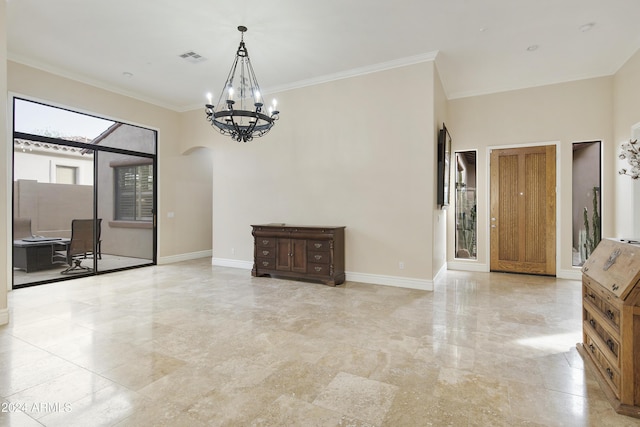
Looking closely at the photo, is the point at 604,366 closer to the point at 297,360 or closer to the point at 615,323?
the point at 615,323

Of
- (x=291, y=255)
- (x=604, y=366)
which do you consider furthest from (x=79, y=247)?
(x=604, y=366)

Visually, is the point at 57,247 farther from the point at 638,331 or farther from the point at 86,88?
the point at 638,331

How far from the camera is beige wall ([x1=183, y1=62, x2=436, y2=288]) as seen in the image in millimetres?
4934

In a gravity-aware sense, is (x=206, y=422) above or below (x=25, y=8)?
below

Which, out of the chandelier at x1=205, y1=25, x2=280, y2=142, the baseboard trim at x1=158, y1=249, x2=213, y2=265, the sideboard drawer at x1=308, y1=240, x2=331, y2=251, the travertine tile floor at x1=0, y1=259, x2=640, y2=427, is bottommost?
the travertine tile floor at x1=0, y1=259, x2=640, y2=427

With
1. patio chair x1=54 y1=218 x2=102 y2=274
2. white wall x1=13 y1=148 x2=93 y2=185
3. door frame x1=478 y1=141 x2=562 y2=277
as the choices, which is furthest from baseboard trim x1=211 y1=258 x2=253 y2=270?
door frame x1=478 y1=141 x2=562 y2=277

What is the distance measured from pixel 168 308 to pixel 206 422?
98.1 inches

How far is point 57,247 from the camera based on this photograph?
219 inches

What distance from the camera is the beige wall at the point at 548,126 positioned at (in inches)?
212

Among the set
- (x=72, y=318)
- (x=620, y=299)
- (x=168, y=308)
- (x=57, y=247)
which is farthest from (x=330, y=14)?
(x=57, y=247)

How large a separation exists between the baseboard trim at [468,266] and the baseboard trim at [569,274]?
44.8 inches

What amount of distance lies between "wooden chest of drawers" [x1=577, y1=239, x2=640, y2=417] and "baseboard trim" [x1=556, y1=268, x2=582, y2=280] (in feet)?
12.0

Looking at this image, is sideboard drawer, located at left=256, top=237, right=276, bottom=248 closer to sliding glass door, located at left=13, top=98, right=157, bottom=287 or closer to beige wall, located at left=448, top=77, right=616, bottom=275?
sliding glass door, located at left=13, top=98, right=157, bottom=287

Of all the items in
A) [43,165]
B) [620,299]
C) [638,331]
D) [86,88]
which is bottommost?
[638,331]
